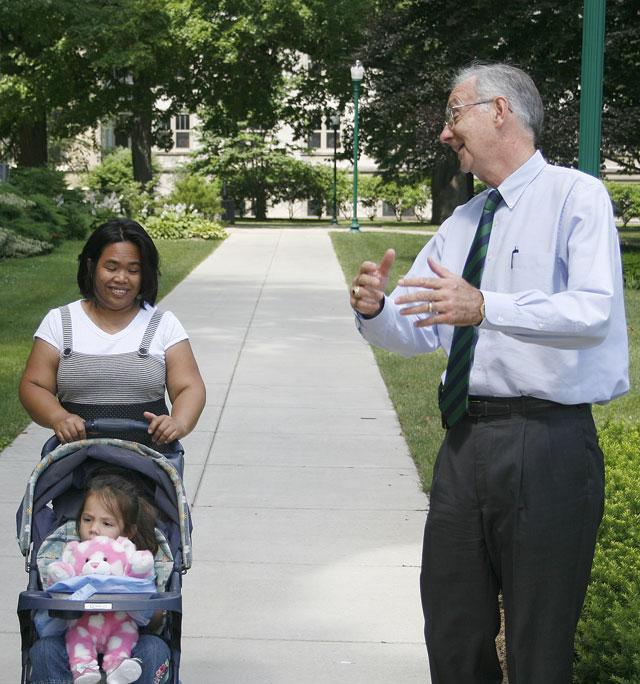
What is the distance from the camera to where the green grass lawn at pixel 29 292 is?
32.6ft

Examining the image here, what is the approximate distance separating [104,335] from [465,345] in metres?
1.40

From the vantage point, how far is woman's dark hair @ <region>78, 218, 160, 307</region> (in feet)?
13.9

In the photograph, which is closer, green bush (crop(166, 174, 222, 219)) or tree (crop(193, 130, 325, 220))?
green bush (crop(166, 174, 222, 219))

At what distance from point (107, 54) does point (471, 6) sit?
17347mm

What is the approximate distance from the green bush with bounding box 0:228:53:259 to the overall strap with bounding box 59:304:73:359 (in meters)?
18.4

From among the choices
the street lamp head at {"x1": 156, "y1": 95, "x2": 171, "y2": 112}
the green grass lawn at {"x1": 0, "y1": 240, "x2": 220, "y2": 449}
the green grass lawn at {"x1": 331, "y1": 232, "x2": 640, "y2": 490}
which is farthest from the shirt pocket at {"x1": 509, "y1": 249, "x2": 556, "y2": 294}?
the street lamp head at {"x1": 156, "y1": 95, "x2": 171, "y2": 112}

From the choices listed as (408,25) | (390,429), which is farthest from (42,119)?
(390,429)

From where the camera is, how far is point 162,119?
152ft

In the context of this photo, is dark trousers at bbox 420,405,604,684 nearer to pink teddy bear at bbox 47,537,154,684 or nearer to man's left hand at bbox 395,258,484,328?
man's left hand at bbox 395,258,484,328

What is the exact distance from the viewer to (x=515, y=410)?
11.1 ft

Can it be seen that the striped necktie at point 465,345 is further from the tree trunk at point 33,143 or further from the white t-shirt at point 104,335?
the tree trunk at point 33,143

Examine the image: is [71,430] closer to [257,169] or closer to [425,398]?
[425,398]

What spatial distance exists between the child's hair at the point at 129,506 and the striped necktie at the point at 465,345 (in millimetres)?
991

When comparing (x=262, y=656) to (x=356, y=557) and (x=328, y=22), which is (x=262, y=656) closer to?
(x=356, y=557)
